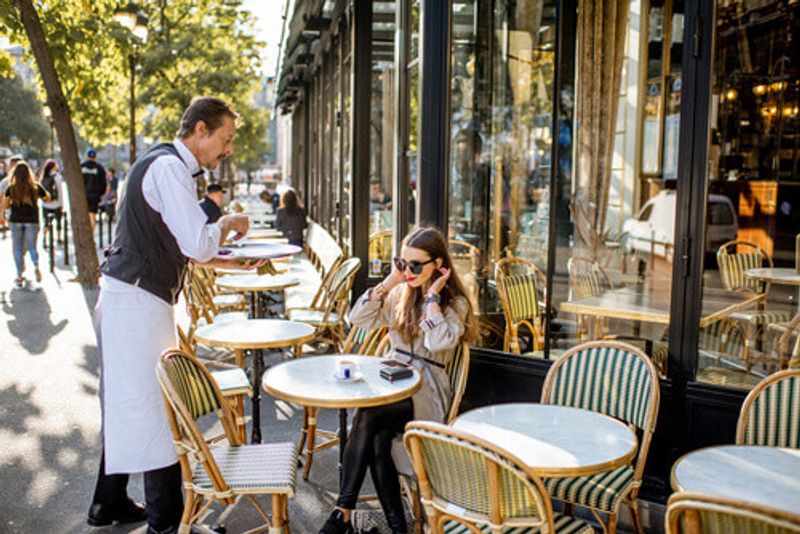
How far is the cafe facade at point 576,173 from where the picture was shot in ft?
12.7

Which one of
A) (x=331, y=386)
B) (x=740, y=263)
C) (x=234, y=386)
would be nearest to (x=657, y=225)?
(x=740, y=263)

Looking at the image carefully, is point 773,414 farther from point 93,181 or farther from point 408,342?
point 93,181

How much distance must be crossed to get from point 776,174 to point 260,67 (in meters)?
16.8

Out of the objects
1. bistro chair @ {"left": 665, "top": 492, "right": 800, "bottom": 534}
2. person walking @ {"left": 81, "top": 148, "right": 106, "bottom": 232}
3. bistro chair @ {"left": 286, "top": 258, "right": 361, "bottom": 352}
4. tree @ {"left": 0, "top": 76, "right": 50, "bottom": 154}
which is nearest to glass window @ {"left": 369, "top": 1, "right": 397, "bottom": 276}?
bistro chair @ {"left": 286, "top": 258, "right": 361, "bottom": 352}

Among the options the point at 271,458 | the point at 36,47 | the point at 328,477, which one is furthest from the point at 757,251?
the point at 36,47

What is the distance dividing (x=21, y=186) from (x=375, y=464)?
29.8 ft

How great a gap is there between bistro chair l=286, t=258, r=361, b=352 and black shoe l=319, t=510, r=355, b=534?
2.84m

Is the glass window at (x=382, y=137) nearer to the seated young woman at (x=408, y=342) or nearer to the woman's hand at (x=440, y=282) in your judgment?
the seated young woman at (x=408, y=342)

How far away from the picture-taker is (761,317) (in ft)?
17.6

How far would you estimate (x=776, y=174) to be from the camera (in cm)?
1129

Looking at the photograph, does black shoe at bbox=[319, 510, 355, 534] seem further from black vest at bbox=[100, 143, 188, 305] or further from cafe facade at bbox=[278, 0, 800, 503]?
cafe facade at bbox=[278, 0, 800, 503]

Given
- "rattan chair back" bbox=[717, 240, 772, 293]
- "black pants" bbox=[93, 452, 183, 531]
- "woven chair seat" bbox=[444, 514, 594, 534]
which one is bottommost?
"black pants" bbox=[93, 452, 183, 531]

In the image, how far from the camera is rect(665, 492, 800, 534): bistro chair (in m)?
1.78

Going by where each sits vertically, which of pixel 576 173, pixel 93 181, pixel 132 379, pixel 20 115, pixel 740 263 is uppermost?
pixel 20 115
